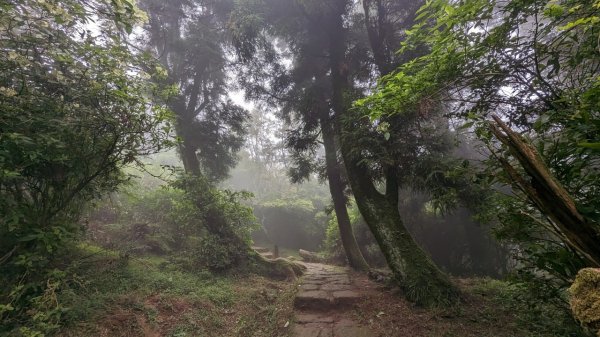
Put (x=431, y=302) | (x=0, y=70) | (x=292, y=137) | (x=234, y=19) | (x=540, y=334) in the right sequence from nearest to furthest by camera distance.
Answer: (x=540, y=334), (x=0, y=70), (x=431, y=302), (x=234, y=19), (x=292, y=137)

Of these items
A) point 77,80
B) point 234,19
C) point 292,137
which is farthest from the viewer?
point 292,137

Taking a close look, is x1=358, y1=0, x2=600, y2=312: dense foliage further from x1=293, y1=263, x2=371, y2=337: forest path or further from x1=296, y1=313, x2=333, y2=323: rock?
x1=296, y1=313, x2=333, y2=323: rock

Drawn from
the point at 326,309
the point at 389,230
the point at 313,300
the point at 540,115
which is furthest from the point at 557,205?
the point at 313,300

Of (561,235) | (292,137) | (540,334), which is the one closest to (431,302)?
(540,334)

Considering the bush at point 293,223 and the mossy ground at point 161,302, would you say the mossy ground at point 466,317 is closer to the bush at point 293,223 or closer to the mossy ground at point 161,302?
the mossy ground at point 161,302

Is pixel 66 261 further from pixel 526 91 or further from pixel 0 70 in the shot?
pixel 526 91

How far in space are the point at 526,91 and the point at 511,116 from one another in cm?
65

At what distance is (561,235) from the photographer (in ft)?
4.91

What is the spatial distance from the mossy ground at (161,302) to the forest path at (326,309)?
0.36 m

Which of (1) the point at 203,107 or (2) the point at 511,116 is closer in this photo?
(2) the point at 511,116

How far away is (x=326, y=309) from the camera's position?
6289 millimetres

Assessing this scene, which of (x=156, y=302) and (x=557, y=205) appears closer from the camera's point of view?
(x=557, y=205)

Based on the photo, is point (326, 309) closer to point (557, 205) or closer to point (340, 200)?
point (340, 200)

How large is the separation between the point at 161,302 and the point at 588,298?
6.88 m
